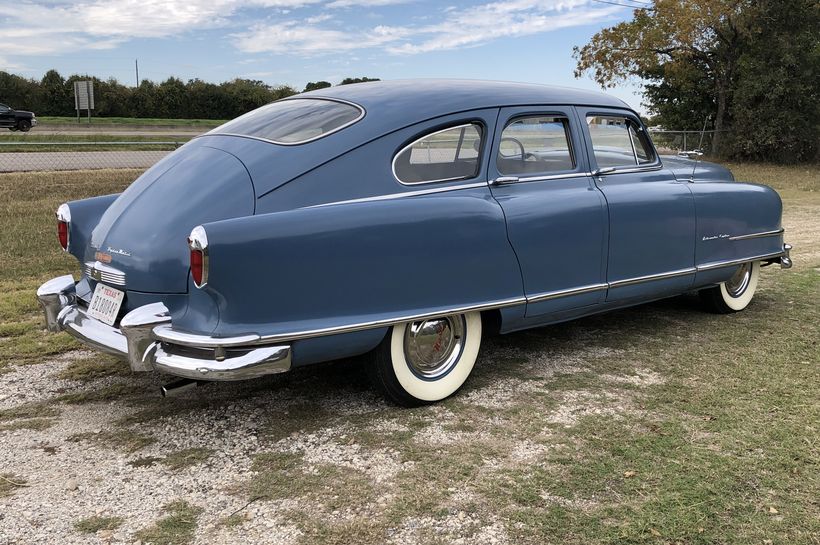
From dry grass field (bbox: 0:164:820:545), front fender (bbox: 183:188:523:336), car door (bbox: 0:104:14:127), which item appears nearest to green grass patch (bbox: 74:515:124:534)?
dry grass field (bbox: 0:164:820:545)

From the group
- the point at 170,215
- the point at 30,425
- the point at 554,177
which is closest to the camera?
the point at 170,215

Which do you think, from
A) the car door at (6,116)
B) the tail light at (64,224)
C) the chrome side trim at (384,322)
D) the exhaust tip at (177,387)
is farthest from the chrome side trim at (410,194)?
the car door at (6,116)

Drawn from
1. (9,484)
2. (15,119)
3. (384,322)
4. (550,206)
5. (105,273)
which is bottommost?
(9,484)

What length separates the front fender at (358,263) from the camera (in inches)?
116

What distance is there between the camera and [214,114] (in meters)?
36.9

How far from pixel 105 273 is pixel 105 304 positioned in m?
0.15

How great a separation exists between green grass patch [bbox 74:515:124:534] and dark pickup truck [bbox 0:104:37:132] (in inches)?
1021

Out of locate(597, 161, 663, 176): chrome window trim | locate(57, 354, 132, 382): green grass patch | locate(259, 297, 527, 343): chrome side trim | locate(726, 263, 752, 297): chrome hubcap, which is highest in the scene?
locate(597, 161, 663, 176): chrome window trim

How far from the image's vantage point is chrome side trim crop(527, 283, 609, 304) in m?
3.84

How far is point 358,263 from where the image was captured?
3.17 metres

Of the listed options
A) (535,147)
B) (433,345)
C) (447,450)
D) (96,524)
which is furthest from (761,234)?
(96,524)

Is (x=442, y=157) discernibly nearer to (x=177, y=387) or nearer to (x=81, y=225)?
(x=177, y=387)

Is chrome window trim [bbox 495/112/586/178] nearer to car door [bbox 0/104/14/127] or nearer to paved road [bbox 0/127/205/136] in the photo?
paved road [bbox 0/127/205/136]

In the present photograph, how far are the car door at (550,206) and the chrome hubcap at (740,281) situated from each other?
1.73m
